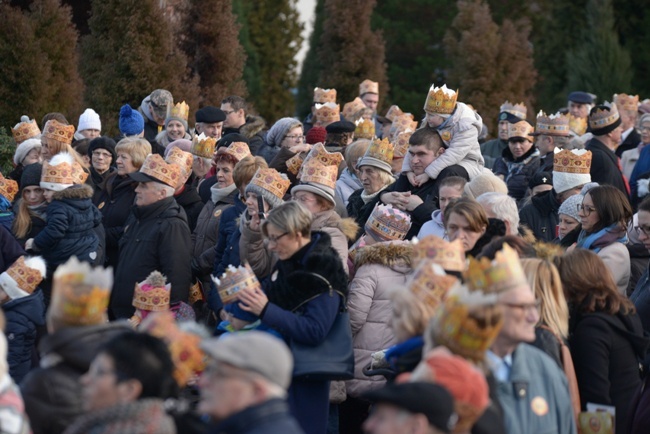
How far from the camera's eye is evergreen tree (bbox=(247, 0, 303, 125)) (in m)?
30.5

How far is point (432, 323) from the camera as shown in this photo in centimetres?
481

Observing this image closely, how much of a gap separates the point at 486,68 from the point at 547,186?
1136 cm

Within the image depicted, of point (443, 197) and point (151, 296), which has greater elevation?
point (443, 197)

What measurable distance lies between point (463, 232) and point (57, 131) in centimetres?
582

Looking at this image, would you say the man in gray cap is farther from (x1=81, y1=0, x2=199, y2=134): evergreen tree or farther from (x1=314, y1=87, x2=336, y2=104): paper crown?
(x1=314, y1=87, x2=336, y2=104): paper crown

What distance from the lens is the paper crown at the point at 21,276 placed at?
320 inches

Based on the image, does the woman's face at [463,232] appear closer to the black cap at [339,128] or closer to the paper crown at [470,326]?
the paper crown at [470,326]

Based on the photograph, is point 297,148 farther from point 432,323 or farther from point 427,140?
point 432,323

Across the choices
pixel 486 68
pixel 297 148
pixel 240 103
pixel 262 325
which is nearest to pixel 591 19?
pixel 486 68

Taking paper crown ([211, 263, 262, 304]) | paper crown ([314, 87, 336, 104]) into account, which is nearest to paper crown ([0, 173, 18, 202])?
paper crown ([211, 263, 262, 304])

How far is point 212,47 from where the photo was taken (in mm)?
18031

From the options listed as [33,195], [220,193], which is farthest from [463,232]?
[33,195]

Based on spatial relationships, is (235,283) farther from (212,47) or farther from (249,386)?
(212,47)

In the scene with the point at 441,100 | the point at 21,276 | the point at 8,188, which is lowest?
the point at 21,276
